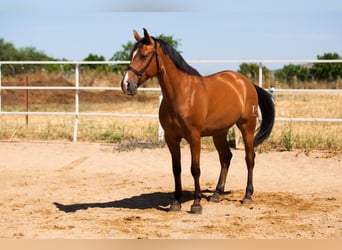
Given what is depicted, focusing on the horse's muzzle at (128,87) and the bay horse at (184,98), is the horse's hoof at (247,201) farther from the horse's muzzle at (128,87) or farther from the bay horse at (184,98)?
the horse's muzzle at (128,87)

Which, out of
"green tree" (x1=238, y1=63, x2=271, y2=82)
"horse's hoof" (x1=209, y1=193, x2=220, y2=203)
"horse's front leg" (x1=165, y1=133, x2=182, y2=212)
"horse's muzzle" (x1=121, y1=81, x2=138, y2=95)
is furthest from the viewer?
"green tree" (x1=238, y1=63, x2=271, y2=82)

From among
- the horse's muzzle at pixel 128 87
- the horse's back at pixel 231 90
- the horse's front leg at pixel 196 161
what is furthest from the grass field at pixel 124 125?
the horse's muzzle at pixel 128 87

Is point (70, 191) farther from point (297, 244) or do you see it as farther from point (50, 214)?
point (297, 244)

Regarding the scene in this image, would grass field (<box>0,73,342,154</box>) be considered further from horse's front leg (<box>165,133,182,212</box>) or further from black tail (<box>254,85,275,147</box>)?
horse's front leg (<box>165,133,182,212</box>)

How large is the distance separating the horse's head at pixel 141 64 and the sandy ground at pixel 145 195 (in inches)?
56.1

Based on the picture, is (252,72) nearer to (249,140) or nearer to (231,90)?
(249,140)

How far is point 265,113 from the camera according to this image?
24.7 feet

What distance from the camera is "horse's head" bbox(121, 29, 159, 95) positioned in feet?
18.1

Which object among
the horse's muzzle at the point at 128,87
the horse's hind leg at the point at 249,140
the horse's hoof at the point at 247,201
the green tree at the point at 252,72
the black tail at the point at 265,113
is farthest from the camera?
the green tree at the point at 252,72

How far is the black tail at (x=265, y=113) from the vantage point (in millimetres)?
7457

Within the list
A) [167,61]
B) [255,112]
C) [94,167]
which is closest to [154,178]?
[94,167]

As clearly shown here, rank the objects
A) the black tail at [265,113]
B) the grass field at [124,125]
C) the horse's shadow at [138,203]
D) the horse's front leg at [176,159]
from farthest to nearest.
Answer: the grass field at [124,125] < the black tail at [265,113] < the horse's shadow at [138,203] < the horse's front leg at [176,159]

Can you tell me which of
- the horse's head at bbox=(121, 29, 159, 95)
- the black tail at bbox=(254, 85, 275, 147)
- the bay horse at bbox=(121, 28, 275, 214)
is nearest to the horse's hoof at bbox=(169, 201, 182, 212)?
the bay horse at bbox=(121, 28, 275, 214)

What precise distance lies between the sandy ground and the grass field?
0.49 metres
